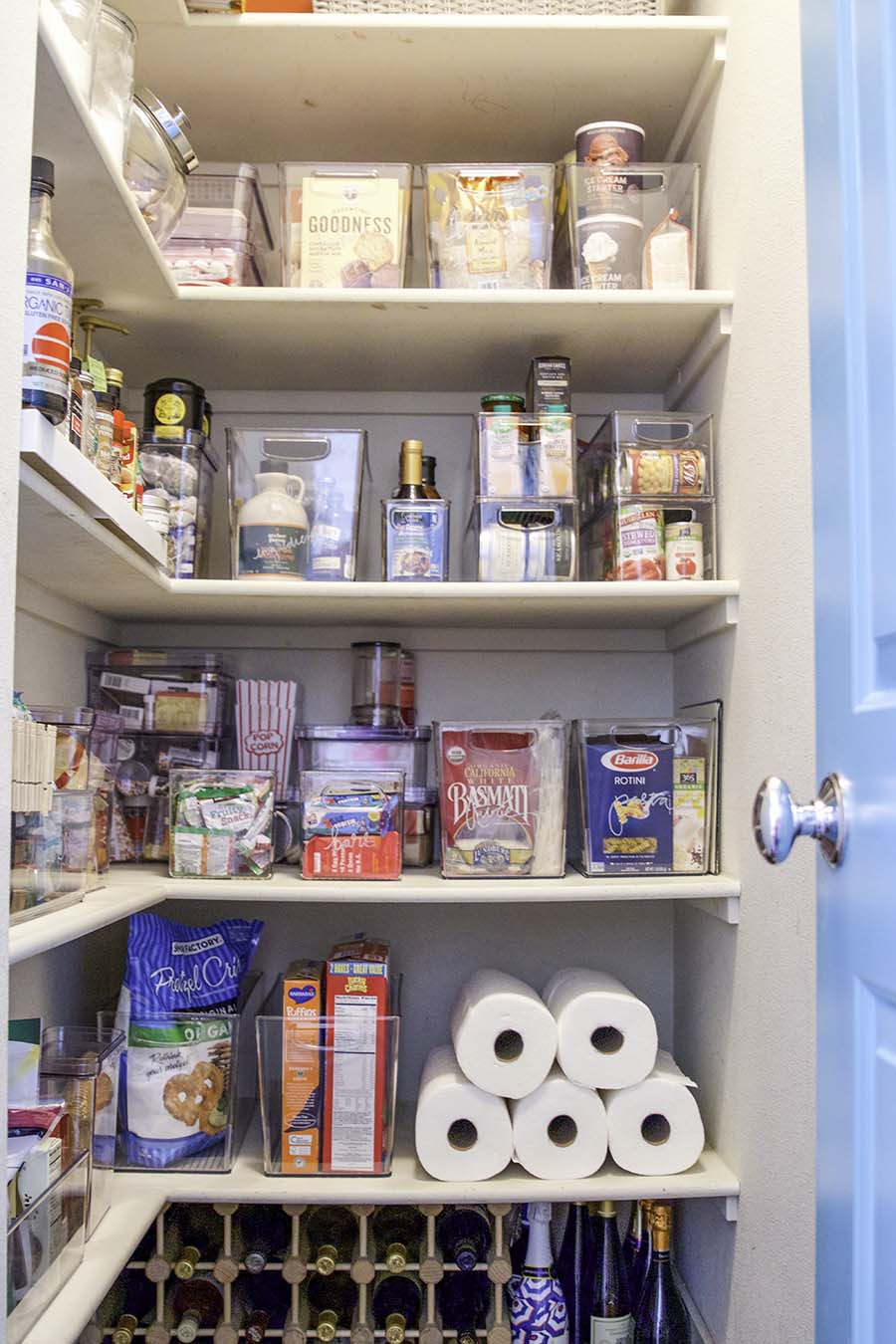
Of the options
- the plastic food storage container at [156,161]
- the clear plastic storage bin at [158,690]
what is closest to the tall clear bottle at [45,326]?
the plastic food storage container at [156,161]

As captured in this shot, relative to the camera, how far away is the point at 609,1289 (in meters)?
1.77

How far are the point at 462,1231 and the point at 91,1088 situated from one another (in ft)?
2.43

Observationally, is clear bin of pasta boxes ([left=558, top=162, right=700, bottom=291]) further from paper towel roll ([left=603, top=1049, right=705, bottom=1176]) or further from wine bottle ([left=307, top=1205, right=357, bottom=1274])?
wine bottle ([left=307, top=1205, right=357, bottom=1274])

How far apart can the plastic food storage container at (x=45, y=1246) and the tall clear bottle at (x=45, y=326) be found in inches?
31.8

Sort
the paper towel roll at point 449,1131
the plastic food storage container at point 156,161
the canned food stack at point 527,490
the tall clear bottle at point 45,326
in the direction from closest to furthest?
the tall clear bottle at point 45,326 < the plastic food storage container at point 156,161 < the paper towel roll at point 449,1131 < the canned food stack at point 527,490

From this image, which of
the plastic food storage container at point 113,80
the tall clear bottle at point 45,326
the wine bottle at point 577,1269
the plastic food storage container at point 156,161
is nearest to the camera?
the tall clear bottle at point 45,326

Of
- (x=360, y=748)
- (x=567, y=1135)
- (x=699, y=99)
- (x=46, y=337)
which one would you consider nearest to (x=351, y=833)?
(x=360, y=748)

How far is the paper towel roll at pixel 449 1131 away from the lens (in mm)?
1617

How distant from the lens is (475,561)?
178 centimetres

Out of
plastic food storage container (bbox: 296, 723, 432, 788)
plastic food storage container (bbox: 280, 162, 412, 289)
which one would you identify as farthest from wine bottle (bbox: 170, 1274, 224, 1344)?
plastic food storage container (bbox: 280, 162, 412, 289)

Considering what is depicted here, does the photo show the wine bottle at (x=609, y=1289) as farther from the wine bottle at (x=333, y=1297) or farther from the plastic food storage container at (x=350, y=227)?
the plastic food storage container at (x=350, y=227)

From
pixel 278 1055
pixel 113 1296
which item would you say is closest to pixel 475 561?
pixel 278 1055

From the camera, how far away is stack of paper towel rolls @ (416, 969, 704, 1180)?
162cm

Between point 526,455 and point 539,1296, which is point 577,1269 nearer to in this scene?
point 539,1296
